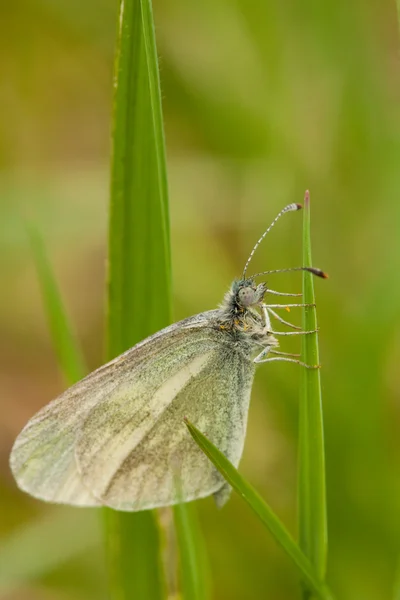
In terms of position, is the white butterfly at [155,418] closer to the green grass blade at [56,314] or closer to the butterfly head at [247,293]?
the butterfly head at [247,293]

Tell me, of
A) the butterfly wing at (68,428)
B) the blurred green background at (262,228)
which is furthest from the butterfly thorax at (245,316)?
the blurred green background at (262,228)

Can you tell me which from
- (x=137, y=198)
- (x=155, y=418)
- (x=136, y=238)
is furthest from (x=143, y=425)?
(x=137, y=198)

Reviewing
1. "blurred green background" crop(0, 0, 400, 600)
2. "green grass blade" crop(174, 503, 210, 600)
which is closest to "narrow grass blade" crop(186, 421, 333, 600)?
"green grass blade" crop(174, 503, 210, 600)

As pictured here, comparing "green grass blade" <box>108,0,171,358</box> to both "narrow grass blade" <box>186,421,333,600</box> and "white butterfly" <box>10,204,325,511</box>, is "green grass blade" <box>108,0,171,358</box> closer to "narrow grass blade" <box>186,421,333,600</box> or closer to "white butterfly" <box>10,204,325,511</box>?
"white butterfly" <box>10,204,325,511</box>

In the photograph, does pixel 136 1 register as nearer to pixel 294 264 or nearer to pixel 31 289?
pixel 294 264

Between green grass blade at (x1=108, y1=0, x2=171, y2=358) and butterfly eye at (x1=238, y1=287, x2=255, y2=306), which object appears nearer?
green grass blade at (x1=108, y1=0, x2=171, y2=358)

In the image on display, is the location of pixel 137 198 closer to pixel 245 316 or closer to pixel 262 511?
pixel 245 316
